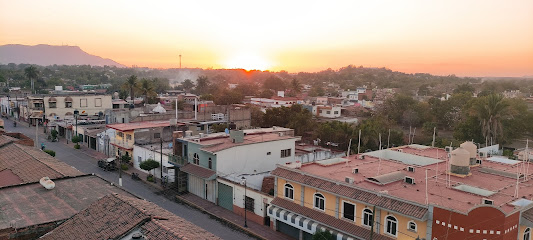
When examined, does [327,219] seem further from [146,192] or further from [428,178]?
[146,192]

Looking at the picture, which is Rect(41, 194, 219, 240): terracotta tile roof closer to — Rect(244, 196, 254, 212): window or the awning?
the awning

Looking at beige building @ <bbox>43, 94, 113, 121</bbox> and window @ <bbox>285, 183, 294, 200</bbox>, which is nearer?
window @ <bbox>285, 183, 294, 200</bbox>

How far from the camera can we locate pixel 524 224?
17609 millimetres

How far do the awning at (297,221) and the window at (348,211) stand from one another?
1092mm

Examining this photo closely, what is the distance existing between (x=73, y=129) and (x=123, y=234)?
50259mm

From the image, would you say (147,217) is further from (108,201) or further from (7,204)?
(7,204)

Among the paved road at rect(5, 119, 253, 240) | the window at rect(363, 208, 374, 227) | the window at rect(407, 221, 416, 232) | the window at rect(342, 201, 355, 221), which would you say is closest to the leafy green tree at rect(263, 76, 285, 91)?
the paved road at rect(5, 119, 253, 240)

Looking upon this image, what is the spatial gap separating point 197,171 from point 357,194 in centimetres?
1473

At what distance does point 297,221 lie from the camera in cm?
2303

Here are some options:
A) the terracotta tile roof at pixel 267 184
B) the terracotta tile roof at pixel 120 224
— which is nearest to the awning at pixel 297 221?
the terracotta tile roof at pixel 267 184

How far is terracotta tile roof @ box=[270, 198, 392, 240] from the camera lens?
1997 cm

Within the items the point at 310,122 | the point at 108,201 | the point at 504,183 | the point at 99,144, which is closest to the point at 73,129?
the point at 99,144

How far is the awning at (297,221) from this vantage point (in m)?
21.3

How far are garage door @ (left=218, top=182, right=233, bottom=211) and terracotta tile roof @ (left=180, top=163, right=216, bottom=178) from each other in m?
1.13
